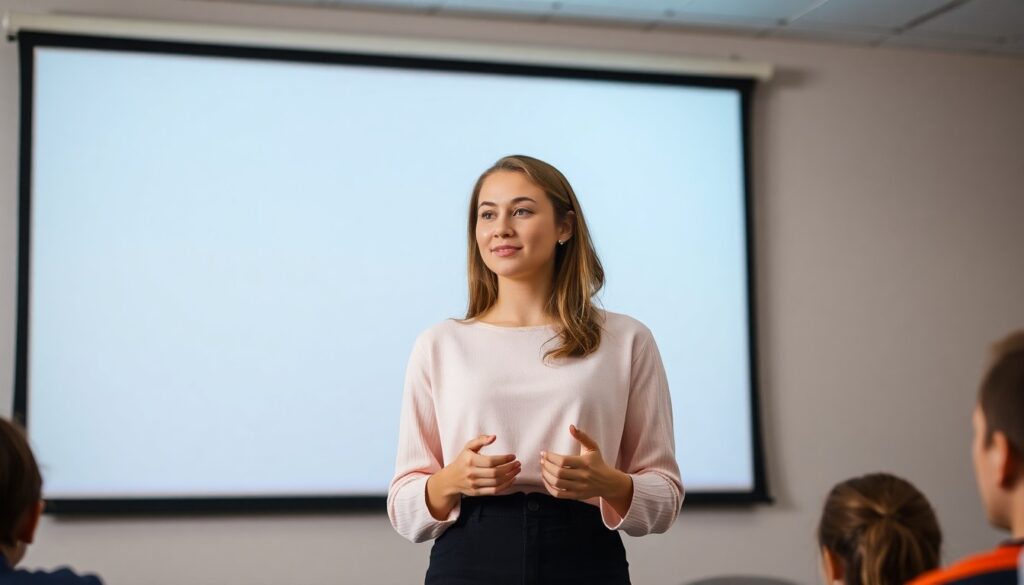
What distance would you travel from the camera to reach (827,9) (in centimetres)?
411

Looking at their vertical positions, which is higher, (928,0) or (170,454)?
(928,0)

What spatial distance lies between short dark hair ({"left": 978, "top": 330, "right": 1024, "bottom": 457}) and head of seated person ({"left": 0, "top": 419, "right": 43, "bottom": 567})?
3.80 feet

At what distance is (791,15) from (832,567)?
313cm

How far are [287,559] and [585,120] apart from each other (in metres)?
1.94

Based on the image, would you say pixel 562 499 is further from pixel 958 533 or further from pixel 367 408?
pixel 958 533

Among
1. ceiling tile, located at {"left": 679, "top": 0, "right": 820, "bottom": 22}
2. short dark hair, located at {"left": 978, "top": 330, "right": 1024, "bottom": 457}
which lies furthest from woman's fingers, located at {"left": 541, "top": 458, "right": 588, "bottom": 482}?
ceiling tile, located at {"left": 679, "top": 0, "right": 820, "bottom": 22}

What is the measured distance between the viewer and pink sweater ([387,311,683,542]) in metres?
1.67

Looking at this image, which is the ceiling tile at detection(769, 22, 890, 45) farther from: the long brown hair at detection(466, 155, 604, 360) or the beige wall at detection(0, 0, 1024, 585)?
the long brown hair at detection(466, 155, 604, 360)

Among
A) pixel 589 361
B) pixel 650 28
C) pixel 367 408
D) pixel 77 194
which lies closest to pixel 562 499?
pixel 589 361

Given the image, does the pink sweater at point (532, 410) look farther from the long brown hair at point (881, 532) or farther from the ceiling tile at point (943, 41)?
the ceiling tile at point (943, 41)

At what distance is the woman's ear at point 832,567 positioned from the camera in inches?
57.0

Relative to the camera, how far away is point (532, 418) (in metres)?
1.68

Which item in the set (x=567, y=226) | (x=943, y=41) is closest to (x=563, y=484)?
(x=567, y=226)

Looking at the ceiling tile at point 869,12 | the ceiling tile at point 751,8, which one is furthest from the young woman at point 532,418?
the ceiling tile at point 869,12
